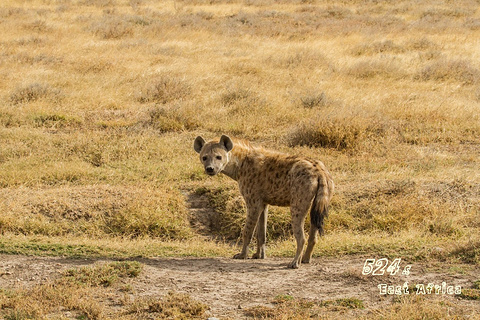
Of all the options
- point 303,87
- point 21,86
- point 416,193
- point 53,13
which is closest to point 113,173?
point 416,193

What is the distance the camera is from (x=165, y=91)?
42.8 ft

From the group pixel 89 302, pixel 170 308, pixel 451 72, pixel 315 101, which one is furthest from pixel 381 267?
pixel 451 72

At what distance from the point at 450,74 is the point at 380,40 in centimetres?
464

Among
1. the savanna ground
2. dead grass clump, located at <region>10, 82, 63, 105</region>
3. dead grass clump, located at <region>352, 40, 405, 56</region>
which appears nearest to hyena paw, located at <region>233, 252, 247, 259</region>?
the savanna ground

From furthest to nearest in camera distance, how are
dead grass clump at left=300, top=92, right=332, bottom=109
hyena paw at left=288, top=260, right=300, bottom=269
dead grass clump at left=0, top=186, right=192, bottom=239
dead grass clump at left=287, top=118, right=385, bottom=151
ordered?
dead grass clump at left=300, top=92, right=332, bottom=109 < dead grass clump at left=287, top=118, right=385, bottom=151 < dead grass clump at left=0, top=186, right=192, bottom=239 < hyena paw at left=288, top=260, right=300, bottom=269

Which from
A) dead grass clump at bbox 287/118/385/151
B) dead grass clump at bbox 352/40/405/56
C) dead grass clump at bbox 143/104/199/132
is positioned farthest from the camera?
dead grass clump at bbox 352/40/405/56

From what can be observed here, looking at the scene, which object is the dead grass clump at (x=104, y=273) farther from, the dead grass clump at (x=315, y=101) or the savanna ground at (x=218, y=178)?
the dead grass clump at (x=315, y=101)

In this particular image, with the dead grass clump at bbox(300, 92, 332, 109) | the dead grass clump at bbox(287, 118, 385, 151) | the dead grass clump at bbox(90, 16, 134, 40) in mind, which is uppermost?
the dead grass clump at bbox(90, 16, 134, 40)

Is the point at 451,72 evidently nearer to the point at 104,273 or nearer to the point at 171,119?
the point at 171,119

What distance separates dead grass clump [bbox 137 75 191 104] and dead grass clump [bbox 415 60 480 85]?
550cm

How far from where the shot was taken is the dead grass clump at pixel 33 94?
12797 mm

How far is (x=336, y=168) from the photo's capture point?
9422 millimetres

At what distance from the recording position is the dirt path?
17.5 ft

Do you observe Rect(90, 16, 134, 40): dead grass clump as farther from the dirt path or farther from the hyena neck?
the dirt path
